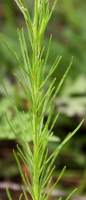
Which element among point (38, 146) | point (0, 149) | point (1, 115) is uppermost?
point (38, 146)

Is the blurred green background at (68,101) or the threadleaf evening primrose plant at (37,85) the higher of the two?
the threadleaf evening primrose plant at (37,85)

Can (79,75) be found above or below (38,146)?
below

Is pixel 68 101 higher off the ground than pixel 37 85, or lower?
lower

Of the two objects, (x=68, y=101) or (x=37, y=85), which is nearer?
(x=37, y=85)

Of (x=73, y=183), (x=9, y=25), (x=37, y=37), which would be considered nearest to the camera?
(x=37, y=37)

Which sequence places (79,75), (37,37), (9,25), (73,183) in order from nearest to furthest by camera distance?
(37,37), (73,183), (79,75), (9,25)

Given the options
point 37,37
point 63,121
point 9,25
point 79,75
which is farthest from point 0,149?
point 37,37

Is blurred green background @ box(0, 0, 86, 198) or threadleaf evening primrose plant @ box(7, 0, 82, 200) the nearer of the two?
threadleaf evening primrose plant @ box(7, 0, 82, 200)

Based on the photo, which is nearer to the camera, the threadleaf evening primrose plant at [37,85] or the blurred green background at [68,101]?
the threadleaf evening primrose plant at [37,85]

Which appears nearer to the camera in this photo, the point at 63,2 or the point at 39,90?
the point at 39,90

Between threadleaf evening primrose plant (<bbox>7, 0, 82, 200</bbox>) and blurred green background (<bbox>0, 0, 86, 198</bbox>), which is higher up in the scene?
threadleaf evening primrose plant (<bbox>7, 0, 82, 200</bbox>)

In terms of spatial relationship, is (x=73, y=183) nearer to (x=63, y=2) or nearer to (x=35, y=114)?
(x=35, y=114)
